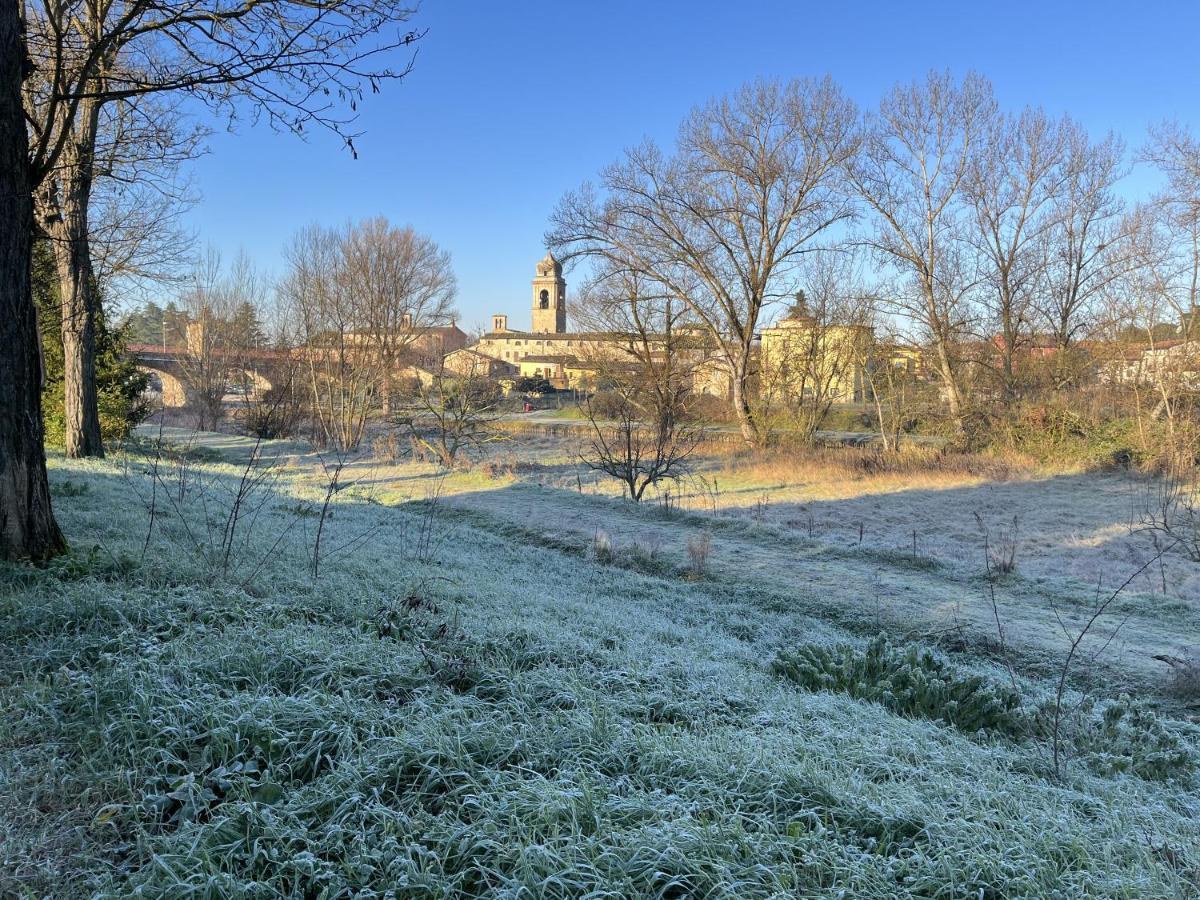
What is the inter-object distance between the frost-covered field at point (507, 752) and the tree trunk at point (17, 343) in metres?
0.34

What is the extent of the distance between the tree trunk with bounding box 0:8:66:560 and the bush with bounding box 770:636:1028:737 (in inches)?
182

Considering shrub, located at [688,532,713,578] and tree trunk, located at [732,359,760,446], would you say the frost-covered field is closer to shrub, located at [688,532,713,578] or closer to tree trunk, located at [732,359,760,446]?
shrub, located at [688,532,713,578]

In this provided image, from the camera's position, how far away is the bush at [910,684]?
11.7ft

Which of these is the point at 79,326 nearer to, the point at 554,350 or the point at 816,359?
the point at 816,359

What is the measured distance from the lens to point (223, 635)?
10.4ft

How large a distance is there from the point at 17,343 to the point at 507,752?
393 centimetres

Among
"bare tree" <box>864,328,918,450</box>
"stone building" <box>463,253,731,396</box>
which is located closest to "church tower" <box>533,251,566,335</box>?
"stone building" <box>463,253,731,396</box>

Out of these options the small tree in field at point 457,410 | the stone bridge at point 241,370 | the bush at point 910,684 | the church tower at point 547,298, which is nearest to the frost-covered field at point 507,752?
the bush at point 910,684

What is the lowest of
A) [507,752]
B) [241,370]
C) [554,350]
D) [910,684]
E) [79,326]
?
[910,684]

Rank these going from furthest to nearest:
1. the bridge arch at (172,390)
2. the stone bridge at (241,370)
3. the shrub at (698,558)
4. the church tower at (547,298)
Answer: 1. the church tower at (547,298)
2. the bridge arch at (172,390)
3. the stone bridge at (241,370)
4. the shrub at (698,558)

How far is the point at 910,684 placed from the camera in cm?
393

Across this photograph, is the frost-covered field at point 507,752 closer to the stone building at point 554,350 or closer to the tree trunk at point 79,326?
the tree trunk at point 79,326

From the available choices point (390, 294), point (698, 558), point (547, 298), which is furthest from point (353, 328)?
point (547, 298)

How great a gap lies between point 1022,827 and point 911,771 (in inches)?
16.6
